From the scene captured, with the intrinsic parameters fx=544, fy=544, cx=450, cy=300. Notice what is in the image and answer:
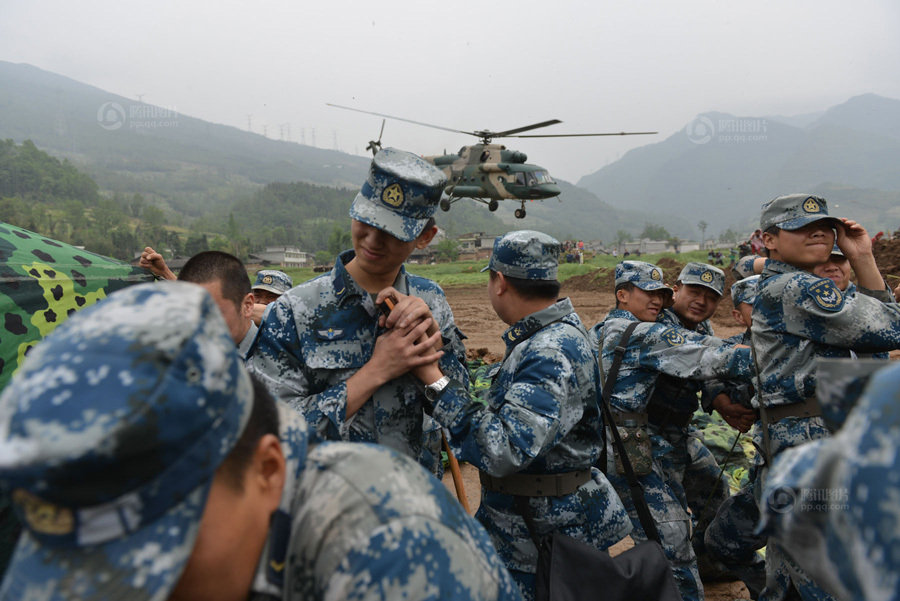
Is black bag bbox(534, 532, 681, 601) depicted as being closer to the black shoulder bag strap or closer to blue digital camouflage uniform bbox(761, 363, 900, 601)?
the black shoulder bag strap

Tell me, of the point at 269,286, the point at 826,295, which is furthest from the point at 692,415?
the point at 269,286

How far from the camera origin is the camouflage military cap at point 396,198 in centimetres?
226

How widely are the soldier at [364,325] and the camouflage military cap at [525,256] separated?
451mm

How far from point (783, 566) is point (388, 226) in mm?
2829

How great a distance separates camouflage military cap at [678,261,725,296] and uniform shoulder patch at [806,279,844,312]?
5.33ft

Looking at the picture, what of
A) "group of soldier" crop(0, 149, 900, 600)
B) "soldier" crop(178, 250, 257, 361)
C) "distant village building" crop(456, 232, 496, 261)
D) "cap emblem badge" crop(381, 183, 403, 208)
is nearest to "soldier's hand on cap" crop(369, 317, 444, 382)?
"group of soldier" crop(0, 149, 900, 600)

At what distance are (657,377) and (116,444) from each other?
3.77 metres

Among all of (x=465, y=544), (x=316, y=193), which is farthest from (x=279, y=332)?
(x=316, y=193)

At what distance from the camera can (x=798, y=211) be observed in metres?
3.14

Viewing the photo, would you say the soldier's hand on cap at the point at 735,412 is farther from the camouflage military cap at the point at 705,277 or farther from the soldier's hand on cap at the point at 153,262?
the soldier's hand on cap at the point at 153,262

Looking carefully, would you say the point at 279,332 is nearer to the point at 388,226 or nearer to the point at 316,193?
the point at 388,226

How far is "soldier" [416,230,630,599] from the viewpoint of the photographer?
2289 mm

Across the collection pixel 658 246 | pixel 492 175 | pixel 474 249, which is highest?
pixel 492 175

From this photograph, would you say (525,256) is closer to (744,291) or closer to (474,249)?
(744,291)
